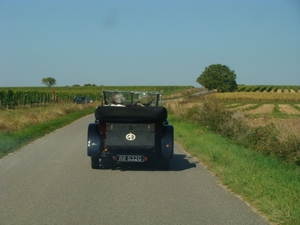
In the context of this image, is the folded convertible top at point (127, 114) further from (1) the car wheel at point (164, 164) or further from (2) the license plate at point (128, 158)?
(1) the car wheel at point (164, 164)

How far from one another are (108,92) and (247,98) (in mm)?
70873

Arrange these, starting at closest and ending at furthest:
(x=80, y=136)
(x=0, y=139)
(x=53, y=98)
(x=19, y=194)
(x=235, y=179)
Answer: (x=19, y=194) → (x=235, y=179) → (x=0, y=139) → (x=80, y=136) → (x=53, y=98)

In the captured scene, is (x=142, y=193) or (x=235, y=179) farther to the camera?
(x=235, y=179)

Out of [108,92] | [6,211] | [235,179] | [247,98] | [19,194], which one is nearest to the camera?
[6,211]

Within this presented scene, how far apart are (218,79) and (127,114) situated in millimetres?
121105

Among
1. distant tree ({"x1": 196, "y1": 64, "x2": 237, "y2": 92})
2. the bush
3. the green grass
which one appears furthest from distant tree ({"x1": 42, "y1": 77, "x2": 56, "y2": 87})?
the green grass

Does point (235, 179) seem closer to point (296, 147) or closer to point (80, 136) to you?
point (296, 147)

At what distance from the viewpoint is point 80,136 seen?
2192 cm

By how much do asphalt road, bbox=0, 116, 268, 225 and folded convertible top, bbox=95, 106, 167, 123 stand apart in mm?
1264

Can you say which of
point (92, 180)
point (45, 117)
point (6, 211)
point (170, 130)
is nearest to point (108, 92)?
point (170, 130)

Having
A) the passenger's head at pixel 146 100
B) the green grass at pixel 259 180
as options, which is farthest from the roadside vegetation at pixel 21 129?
the green grass at pixel 259 180

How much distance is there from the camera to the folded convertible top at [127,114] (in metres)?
Result: 11.3

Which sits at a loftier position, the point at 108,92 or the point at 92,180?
the point at 108,92

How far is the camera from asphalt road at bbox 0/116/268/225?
714 centimetres
